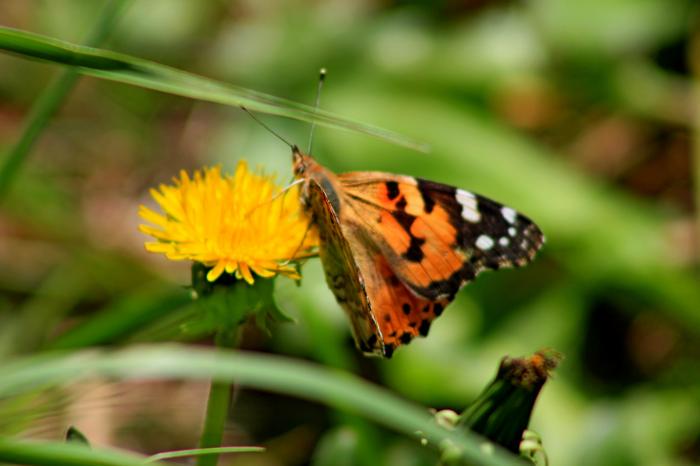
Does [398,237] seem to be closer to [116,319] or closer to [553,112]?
[116,319]

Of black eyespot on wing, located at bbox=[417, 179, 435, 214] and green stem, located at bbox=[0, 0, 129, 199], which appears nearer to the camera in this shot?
green stem, located at bbox=[0, 0, 129, 199]

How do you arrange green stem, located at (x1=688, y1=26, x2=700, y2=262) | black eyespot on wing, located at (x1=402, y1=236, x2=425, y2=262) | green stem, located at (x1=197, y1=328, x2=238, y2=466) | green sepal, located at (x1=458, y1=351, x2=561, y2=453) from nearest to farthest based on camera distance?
green sepal, located at (x1=458, y1=351, x2=561, y2=453) < green stem, located at (x1=197, y1=328, x2=238, y2=466) < black eyespot on wing, located at (x1=402, y1=236, x2=425, y2=262) < green stem, located at (x1=688, y1=26, x2=700, y2=262)

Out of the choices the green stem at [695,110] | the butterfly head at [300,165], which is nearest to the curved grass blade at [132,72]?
the butterfly head at [300,165]

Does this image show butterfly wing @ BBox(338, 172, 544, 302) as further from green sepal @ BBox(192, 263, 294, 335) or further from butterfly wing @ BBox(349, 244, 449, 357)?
green sepal @ BBox(192, 263, 294, 335)

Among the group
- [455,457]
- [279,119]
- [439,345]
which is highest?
[279,119]

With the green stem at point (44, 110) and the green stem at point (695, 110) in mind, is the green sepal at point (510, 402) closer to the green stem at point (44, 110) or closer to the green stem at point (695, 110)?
the green stem at point (44, 110)

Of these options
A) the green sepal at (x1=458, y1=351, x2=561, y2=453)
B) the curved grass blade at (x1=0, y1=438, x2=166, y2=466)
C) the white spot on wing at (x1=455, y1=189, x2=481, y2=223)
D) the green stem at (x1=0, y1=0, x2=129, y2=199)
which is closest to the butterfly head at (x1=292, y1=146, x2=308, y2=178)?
the white spot on wing at (x1=455, y1=189, x2=481, y2=223)

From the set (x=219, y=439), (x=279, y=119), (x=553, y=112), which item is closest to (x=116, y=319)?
(x=219, y=439)
